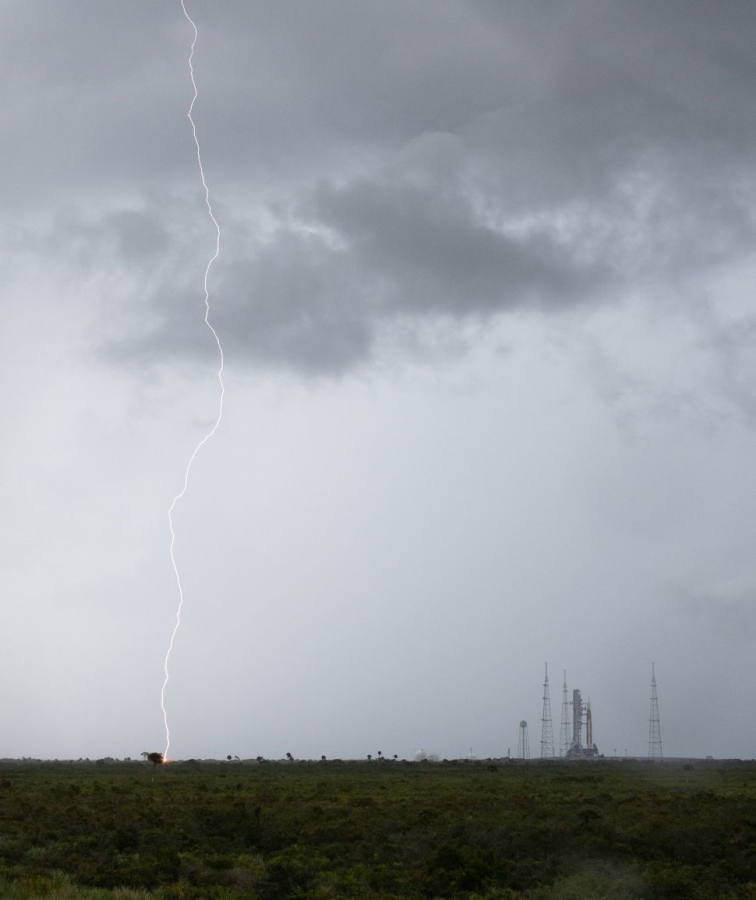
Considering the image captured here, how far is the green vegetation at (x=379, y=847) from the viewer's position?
31.7 meters

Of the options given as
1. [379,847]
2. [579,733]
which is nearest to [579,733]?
[579,733]

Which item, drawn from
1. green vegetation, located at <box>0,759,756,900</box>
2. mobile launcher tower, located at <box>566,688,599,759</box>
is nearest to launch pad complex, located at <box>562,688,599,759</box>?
mobile launcher tower, located at <box>566,688,599,759</box>

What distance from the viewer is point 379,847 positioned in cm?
3706

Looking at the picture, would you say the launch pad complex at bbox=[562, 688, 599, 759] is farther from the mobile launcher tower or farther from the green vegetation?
the green vegetation

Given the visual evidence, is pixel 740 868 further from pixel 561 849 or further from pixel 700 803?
pixel 700 803

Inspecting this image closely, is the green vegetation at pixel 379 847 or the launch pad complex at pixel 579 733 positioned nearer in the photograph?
the green vegetation at pixel 379 847

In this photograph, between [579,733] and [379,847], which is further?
[579,733]

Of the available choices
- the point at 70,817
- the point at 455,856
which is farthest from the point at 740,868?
the point at 70,817

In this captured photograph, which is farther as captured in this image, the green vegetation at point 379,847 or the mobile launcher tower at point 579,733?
the mobile launcher tower at point 579,733

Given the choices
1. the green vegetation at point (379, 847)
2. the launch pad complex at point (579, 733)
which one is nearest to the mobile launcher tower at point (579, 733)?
the launch pad complex at point (579, 733)

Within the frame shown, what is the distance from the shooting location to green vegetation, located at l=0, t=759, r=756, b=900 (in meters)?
31.7

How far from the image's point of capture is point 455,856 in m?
34.5

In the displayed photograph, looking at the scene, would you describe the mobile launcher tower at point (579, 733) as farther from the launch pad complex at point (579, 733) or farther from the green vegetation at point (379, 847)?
the green vegetation at point (379, 847)

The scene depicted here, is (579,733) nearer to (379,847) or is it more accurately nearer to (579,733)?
(579,733)
